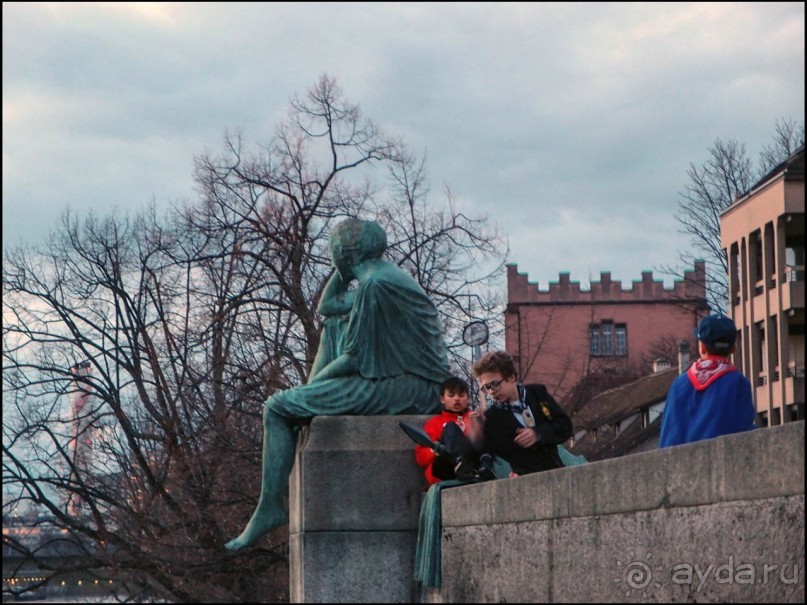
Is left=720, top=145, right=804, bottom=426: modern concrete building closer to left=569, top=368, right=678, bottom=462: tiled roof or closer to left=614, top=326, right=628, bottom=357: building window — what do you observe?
left=569, top=368, right=678, bottom=462: tiled roof

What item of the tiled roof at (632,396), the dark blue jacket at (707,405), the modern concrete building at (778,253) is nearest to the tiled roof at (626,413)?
the tiled roof at (632,396)

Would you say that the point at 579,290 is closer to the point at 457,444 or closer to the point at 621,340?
the point at 621,340

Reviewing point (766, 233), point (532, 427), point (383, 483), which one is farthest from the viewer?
point (383, 483)

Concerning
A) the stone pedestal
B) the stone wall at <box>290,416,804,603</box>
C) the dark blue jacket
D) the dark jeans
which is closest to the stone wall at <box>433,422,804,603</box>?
the stone wall at <box>290,416,804,603</box>

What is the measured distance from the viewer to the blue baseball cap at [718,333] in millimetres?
6609

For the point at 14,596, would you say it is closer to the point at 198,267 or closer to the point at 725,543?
the point at 198,267

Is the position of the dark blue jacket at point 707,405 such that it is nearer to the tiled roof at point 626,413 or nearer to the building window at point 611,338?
the tiled roof at point 626,413

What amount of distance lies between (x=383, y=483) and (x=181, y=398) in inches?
694

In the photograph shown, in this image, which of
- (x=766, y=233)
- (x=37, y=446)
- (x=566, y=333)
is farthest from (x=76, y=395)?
(x=566, y=333)

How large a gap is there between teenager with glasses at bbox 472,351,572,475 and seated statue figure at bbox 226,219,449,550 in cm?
129

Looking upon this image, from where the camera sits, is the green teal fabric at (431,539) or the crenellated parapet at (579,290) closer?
the green teal fabric at (431,539)

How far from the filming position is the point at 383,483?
30.7 feet

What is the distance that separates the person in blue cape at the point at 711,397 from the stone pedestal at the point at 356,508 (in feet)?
9.92

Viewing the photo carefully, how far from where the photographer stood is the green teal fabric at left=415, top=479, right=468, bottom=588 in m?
8.76
